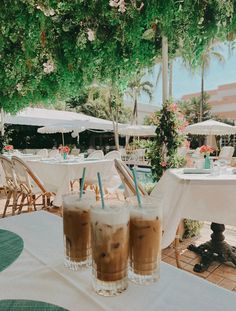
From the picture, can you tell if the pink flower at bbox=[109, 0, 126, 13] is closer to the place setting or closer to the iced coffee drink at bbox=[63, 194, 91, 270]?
the place setting

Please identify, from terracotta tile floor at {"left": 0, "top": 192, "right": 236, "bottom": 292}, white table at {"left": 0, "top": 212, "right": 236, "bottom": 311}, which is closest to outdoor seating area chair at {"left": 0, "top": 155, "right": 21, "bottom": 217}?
terracotta tile floor at {"left": 0, "top": 192, "right": 236, "bottom": 292}

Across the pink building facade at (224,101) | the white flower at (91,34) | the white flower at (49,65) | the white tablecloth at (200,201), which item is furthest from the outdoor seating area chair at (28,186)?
the pink building facade at (224,101)

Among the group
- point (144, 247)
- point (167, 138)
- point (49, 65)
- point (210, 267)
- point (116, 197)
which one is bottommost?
point (210, 267)

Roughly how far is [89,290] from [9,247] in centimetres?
40

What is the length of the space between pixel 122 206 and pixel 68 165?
3.62m

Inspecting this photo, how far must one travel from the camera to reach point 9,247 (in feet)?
3.01

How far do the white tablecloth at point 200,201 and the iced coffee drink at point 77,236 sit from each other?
148cm

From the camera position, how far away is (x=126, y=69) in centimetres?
225

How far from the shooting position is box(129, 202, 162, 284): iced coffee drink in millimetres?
682

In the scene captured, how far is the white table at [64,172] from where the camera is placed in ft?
13.7

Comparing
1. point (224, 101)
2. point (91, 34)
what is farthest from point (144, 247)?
point (224, 101)

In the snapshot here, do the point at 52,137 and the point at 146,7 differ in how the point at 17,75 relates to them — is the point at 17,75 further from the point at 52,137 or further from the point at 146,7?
the point at 52,137

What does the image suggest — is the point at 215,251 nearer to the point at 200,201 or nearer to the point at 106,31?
the point at 200,201

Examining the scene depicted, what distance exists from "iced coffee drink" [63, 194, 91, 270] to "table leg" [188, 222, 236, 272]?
81.8 inches
